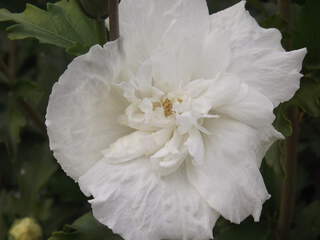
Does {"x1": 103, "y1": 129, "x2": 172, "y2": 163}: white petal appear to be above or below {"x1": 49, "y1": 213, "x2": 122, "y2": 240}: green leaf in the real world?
above

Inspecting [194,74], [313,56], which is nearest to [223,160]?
[194,74]

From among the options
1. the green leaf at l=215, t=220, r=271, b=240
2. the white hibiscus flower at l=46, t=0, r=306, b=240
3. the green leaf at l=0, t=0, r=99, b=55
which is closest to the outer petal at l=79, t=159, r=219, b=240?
the white hibiscus flower at l=46, t=0, r=306, b=240

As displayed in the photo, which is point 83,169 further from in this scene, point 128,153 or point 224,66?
point 224,66

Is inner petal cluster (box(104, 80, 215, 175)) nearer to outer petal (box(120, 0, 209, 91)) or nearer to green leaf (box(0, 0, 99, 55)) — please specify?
outer petal (box(120, 0, 209, 91))

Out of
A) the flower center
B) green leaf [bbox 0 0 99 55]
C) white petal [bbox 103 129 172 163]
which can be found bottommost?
white petal [bbox 103 129 172 163]

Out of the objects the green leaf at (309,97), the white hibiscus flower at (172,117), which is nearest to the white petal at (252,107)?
the white hibiscus flower at (172,117)

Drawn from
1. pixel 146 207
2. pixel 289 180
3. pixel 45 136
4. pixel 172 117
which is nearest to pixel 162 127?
pixel 172 117

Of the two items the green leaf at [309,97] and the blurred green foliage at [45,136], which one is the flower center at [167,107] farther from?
the green leaf at [309,97]
